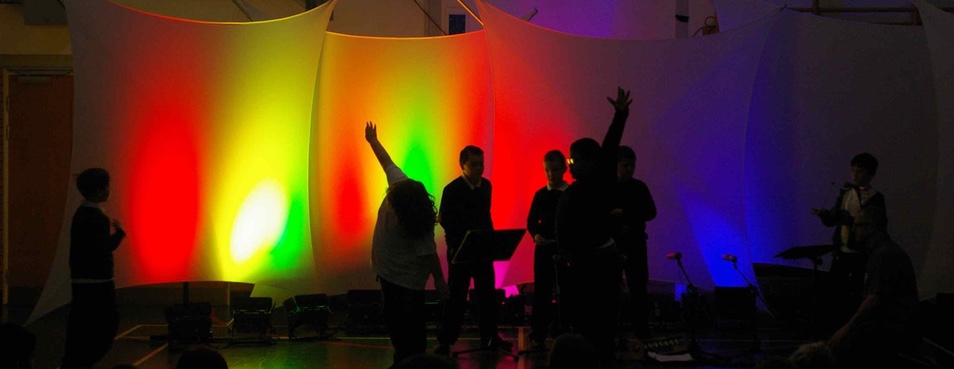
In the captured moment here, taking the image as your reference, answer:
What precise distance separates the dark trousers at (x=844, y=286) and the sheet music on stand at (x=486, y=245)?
272 cm

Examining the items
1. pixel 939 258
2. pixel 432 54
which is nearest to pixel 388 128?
pixel 432 54

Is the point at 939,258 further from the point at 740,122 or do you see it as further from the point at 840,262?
the point at 740,122

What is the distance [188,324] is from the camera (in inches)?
326

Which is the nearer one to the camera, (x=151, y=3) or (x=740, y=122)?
(x=740, y=122)

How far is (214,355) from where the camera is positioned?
3.50 meters

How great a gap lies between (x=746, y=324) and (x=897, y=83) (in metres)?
2.52

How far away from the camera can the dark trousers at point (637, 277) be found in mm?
8227

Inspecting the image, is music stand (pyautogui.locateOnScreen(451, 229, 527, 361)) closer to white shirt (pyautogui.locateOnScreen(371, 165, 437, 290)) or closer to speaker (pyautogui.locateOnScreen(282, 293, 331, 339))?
white shirt (pyautogui.locateOnScreen(371, 165, 437, 290))

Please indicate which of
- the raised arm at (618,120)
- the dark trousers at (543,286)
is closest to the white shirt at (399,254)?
the raised arm at (618,120)

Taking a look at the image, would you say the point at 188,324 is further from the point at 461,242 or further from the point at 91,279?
the point at 461,242

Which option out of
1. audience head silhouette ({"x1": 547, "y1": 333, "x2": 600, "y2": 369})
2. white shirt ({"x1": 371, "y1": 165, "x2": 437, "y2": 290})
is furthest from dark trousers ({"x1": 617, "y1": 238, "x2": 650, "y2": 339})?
audience head silhouette ({"x1": 547, "y1": 333, "x2": 600, "y2": 369})

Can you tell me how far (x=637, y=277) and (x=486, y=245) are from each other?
5.99ft

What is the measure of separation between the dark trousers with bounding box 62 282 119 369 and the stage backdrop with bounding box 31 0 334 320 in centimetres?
215

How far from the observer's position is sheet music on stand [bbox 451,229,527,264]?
6.82 m
